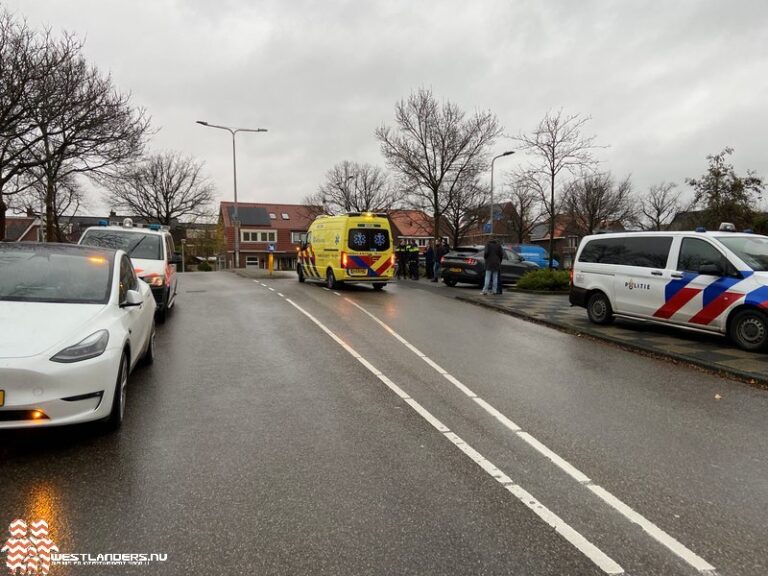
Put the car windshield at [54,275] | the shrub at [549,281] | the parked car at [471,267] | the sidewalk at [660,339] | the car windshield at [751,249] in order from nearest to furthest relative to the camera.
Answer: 1. the car windshield at [54,275]
2. the sidewalk at [660,339]
3. the car windshield at [751,249]
4. the shrub at [549,281]
5. the parked car at [471,267]

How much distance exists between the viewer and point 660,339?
9070 millimetres

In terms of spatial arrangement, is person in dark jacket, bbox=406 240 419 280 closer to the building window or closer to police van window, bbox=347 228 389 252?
police van window, bbox=347 228 389 252

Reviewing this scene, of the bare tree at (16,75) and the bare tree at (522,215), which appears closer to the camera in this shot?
the bare tree at (16,75)

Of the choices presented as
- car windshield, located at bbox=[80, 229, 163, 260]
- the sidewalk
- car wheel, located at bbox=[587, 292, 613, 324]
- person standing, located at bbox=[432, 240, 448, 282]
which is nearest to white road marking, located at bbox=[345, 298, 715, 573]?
the sidewalk

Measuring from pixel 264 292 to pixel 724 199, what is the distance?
58.0 feet

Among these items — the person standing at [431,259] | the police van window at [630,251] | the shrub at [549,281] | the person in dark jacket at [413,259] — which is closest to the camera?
the police van window at [630,251]

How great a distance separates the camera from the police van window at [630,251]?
9.28 m

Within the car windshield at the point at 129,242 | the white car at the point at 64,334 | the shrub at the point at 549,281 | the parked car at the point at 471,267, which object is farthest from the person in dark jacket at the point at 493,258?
the white car at the point at 64,334

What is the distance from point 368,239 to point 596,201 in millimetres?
32905

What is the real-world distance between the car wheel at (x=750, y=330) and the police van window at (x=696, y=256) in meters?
0.81

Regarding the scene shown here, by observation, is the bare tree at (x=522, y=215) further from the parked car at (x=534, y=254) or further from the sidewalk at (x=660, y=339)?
the sidewalk at (x=660, y=339)

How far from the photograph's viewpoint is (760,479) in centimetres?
373

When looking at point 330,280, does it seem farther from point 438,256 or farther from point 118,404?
point 118,404

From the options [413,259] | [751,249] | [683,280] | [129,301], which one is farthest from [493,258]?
[129,301]
